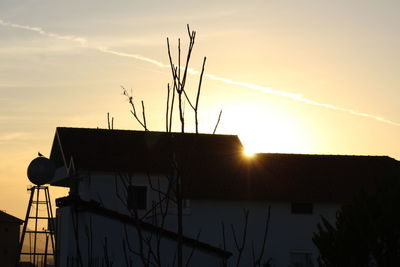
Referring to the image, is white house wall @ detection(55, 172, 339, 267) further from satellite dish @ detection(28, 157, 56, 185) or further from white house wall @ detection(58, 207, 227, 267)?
white house wall @ detection(58, 207, 227, 267)

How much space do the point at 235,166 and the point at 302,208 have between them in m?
4.64

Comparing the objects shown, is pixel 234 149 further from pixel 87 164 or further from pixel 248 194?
pixel 87 164

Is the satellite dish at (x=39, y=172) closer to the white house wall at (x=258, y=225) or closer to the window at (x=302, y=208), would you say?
the white house wall at (x=258, y=225)

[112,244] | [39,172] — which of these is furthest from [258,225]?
[112,244]

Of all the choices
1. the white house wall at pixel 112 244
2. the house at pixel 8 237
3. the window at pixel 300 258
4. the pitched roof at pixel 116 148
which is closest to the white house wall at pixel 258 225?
the window at pixel 300 258

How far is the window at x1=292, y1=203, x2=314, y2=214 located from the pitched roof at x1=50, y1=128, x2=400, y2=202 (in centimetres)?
52

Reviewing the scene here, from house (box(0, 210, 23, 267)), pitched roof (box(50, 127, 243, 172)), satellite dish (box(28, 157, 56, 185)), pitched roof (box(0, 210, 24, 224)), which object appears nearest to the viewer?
satellite dish (box(28, 157, 56, 185))

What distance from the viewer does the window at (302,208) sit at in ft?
135

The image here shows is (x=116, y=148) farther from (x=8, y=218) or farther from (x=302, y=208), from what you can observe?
(x=8, y=218)

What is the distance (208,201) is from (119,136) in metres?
7.37

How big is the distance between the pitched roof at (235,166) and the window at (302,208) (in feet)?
1.72

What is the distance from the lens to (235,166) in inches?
1714

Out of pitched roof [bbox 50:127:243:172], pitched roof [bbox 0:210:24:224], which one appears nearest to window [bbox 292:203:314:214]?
pitched roof [bbox 50:127:243:172]

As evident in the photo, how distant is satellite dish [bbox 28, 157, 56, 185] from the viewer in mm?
38062
